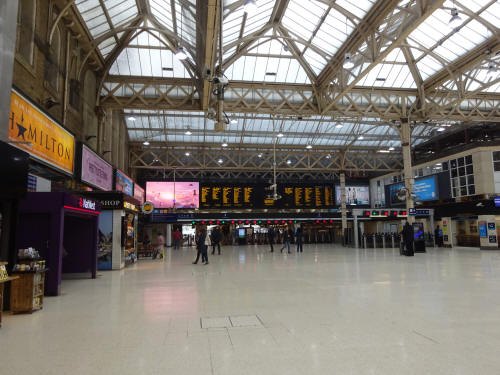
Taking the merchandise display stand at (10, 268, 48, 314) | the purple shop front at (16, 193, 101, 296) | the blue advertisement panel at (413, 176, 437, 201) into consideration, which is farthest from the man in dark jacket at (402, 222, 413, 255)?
the merchandise display stand at (10, 268, 48, 314)

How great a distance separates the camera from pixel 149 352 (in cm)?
402

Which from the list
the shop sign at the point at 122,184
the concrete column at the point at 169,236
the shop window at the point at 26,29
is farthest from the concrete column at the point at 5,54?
the concrete column at the point at 169,236

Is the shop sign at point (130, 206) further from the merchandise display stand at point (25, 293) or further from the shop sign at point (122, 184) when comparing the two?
the merchandise display stand at point (25, 293)

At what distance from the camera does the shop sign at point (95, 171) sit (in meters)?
13.0

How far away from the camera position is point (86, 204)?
31.6 feet

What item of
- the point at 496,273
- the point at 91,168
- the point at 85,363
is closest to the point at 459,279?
the point at 496,273

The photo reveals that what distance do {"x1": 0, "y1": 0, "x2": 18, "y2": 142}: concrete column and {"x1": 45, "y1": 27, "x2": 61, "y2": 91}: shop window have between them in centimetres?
652

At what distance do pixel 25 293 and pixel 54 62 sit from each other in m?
9.26

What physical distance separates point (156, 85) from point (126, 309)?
1483 cm

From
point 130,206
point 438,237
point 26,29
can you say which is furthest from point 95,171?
point 438,237

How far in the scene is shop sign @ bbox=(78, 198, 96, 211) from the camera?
30.2 feet

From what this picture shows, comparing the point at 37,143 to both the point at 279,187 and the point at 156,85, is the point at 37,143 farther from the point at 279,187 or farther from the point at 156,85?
the point at 279,187

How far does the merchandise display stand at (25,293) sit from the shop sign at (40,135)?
2.49 m

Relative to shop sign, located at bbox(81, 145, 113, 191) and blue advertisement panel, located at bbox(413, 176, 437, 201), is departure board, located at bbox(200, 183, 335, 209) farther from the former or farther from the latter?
shop sign, located at bbox(81, 145, 113, 191)
